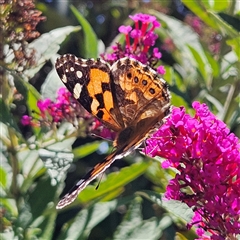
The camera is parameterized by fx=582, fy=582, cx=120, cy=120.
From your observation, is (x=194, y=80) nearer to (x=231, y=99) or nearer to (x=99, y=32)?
(x=231, y=99)

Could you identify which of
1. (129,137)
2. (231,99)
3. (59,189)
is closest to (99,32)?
(231,99)

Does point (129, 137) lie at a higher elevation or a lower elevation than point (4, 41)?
lower

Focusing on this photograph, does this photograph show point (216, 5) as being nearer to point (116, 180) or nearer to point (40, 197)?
point (116, 180)

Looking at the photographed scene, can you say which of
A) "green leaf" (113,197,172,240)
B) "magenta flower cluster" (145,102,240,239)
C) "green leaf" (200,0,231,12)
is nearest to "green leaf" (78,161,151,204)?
"green leaf" (113,197,172,240)

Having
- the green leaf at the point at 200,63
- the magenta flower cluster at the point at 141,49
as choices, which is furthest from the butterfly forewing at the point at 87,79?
the green leaf at the point at 200,63

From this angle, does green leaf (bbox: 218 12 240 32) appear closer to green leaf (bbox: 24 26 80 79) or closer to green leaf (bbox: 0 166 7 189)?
green leaf (bbox: 24 26 80 79)

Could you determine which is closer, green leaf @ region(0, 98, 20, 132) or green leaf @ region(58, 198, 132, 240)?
green leaf @ region(0, 98, 20, 132)

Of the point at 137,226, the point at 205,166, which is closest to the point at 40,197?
the point at 137,226
